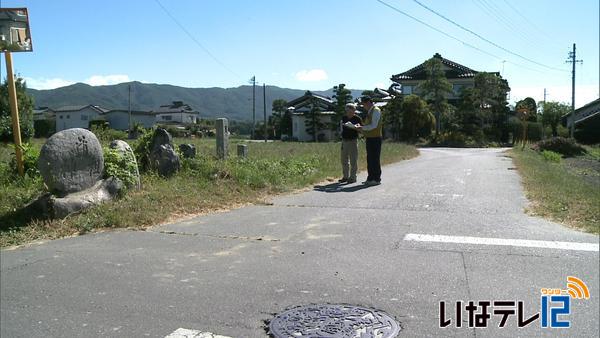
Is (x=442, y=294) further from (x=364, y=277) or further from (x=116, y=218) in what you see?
(x=116, y=218)

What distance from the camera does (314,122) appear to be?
55438mm

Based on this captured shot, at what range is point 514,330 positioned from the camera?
343cm

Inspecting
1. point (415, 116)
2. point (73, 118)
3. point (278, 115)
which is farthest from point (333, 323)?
point (73, 118)

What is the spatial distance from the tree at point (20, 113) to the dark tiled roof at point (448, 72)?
127ft

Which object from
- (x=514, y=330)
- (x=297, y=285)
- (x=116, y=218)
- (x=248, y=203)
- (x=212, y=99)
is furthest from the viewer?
(x=212, y=99)

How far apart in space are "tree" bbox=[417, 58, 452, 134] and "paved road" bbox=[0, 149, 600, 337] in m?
41.4

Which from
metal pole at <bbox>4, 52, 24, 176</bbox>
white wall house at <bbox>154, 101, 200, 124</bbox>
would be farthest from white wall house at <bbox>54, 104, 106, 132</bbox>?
metal pole at <bbox>4, 52, 24, 176</bbox>

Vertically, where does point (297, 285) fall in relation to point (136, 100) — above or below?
below

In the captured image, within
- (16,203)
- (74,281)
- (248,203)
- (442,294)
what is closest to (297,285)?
(442,294)

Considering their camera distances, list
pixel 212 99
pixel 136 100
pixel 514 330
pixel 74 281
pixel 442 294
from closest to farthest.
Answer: pixel 514 330 → pixel 442 294 → pixel 74 281 → pixel 136 100 → pixel 212 99

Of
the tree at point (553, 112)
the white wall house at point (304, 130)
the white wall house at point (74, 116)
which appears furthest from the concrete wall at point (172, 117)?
the tree at point (553, 112)

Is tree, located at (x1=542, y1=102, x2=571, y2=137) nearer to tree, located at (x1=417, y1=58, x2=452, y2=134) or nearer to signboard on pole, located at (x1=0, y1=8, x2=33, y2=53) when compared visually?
tree, located at (x1=417, y1=58, x2=452, y2=134)

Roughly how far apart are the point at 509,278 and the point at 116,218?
16.2ft

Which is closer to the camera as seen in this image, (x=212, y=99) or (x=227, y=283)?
(x=227, y=283)
